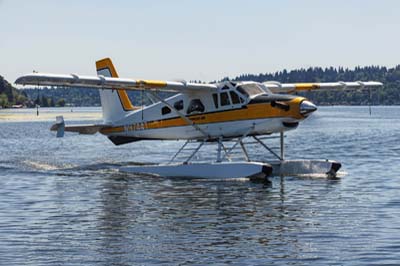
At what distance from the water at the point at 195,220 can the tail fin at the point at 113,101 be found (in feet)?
10.2

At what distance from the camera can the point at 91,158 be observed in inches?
1277

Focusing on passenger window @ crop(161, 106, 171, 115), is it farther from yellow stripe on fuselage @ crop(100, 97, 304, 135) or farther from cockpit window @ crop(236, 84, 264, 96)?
cockpit window @ crop(236, 84, 264, 96)

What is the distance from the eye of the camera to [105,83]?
21.8 metres

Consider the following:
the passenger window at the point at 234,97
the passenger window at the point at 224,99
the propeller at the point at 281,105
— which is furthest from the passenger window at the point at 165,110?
the propeller at the point at 281,105

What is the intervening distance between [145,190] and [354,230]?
756cm

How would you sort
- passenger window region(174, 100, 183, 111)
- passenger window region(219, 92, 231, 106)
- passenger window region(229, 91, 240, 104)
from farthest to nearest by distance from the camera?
passenger window region(174, 100, 183, 111) → passenger window region(219, 92, 231, 106) → passenger window region(229, 91, 240, 104)

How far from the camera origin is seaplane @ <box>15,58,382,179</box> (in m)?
20.9

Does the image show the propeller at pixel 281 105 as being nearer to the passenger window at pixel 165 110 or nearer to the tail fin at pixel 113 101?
the passenger window at pixel 165 110

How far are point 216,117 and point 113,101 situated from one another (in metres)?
5.65

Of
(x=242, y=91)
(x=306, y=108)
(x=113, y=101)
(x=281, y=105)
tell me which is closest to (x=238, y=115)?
(x=242, y=91)

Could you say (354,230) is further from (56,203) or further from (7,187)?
(7,187)

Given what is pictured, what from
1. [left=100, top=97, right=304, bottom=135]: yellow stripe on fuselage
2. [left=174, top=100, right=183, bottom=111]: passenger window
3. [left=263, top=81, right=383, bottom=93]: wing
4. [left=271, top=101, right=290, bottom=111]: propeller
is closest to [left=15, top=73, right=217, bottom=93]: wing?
[left=174, top=100, right=183, bottom=111]: passenger window

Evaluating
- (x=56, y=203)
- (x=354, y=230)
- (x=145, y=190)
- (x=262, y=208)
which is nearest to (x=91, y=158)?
(x=145, y=190)

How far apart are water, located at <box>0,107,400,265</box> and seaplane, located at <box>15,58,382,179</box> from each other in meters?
0.65
